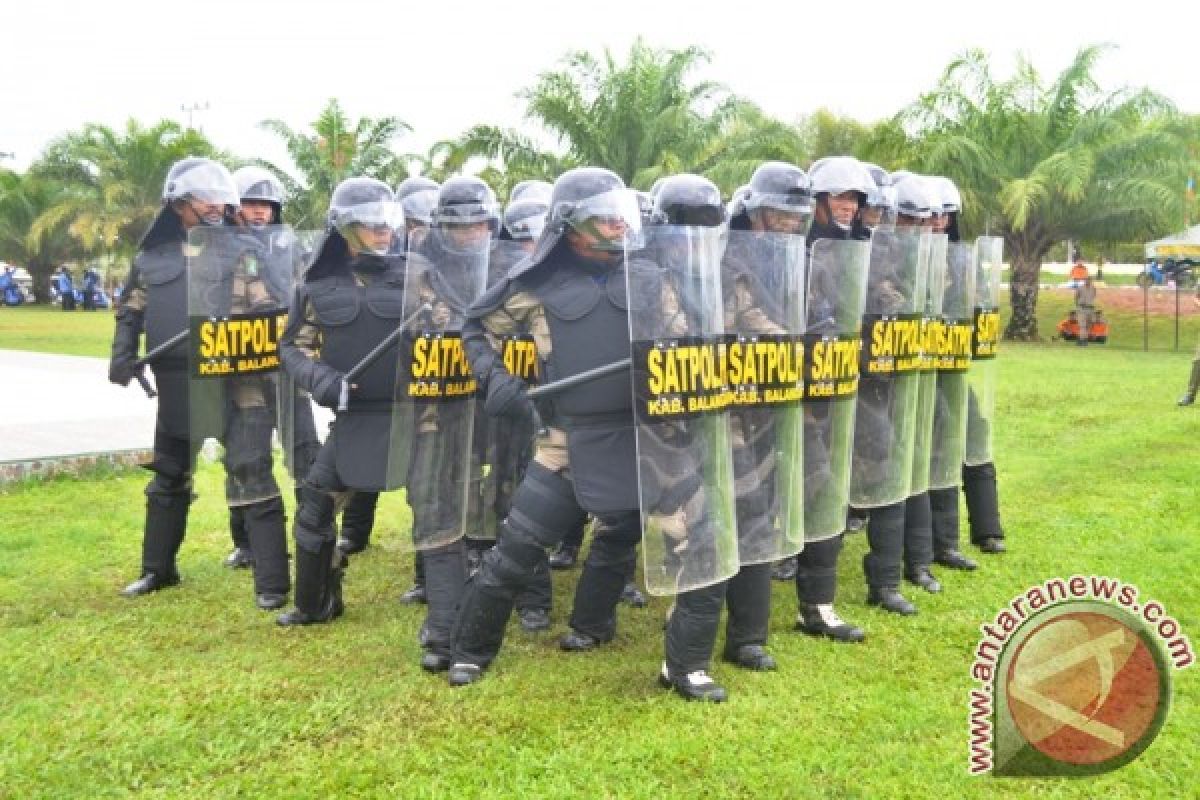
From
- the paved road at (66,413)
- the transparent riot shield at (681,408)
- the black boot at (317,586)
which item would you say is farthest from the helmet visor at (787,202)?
the paved road at (66,413)

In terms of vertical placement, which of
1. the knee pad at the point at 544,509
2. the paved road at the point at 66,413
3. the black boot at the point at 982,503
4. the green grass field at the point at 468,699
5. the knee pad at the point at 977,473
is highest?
the knee pad at the point at 544,509

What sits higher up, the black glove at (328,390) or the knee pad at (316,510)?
the black glove at (328,390)

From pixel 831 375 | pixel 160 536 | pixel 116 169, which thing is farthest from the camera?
pixel 116 169

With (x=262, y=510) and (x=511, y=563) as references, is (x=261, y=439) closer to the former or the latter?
(x=262, y=510)

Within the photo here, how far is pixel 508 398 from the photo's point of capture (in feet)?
13.7

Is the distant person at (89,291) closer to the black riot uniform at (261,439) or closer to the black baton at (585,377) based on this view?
the black riot uniform at (261,439)

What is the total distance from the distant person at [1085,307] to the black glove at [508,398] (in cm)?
2279

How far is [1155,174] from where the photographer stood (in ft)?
74.4

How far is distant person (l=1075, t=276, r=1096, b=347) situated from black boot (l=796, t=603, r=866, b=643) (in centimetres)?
2144

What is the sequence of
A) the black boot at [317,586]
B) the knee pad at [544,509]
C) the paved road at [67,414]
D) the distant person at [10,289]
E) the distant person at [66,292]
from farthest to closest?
the distant person at [10,289] → the distant person at [66,292] → the paved road at [67,414] → the black boot at [317,586] → the knee pad at [544,509]

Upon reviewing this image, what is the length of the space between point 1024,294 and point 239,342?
72.8 ft

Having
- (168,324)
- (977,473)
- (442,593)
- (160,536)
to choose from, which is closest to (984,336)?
(977,473)

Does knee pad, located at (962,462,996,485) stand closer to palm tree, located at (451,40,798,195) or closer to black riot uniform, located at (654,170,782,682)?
black riot uniform, located at (654,170,782,682)

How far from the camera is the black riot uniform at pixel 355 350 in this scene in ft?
15.7
